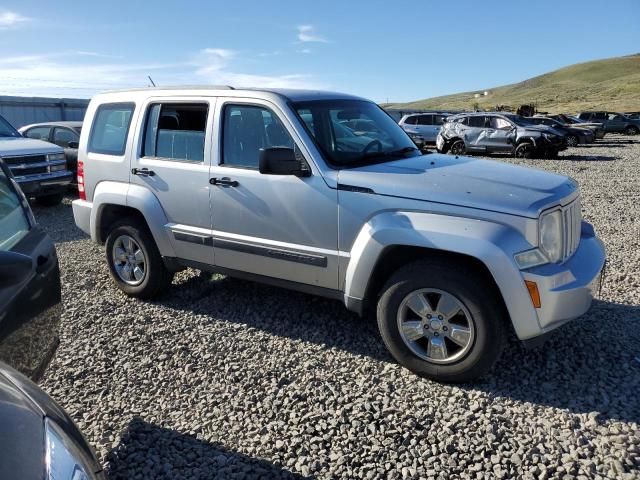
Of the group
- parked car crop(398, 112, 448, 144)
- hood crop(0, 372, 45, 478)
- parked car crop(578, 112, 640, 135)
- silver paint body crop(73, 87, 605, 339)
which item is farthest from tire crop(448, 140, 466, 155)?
hood crop(0, 372, 45, 478)

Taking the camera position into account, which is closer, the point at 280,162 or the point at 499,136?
the point at 280,162

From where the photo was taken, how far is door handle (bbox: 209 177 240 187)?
439 cm

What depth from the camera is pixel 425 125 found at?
25.0 m

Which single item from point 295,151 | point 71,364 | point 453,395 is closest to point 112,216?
point 71,364

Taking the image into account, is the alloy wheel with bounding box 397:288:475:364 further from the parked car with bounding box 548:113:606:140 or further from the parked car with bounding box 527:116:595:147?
the parked car with bounding box 548:113:606:140

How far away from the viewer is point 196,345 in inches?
170

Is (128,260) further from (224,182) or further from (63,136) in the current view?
(63,136)

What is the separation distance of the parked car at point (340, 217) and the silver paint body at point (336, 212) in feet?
0.03

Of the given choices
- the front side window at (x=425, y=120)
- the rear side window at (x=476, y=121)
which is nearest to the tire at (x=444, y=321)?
the rear side window at (x=476, y=121)

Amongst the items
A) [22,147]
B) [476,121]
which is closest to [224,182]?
[22,147]

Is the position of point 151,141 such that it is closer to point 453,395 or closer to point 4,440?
point 453,395

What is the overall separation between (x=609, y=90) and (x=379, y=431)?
8528 cm

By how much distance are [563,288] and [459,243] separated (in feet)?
2.27

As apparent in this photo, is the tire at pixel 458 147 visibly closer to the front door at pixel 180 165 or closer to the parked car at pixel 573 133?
the parked car at pixel 573 133
